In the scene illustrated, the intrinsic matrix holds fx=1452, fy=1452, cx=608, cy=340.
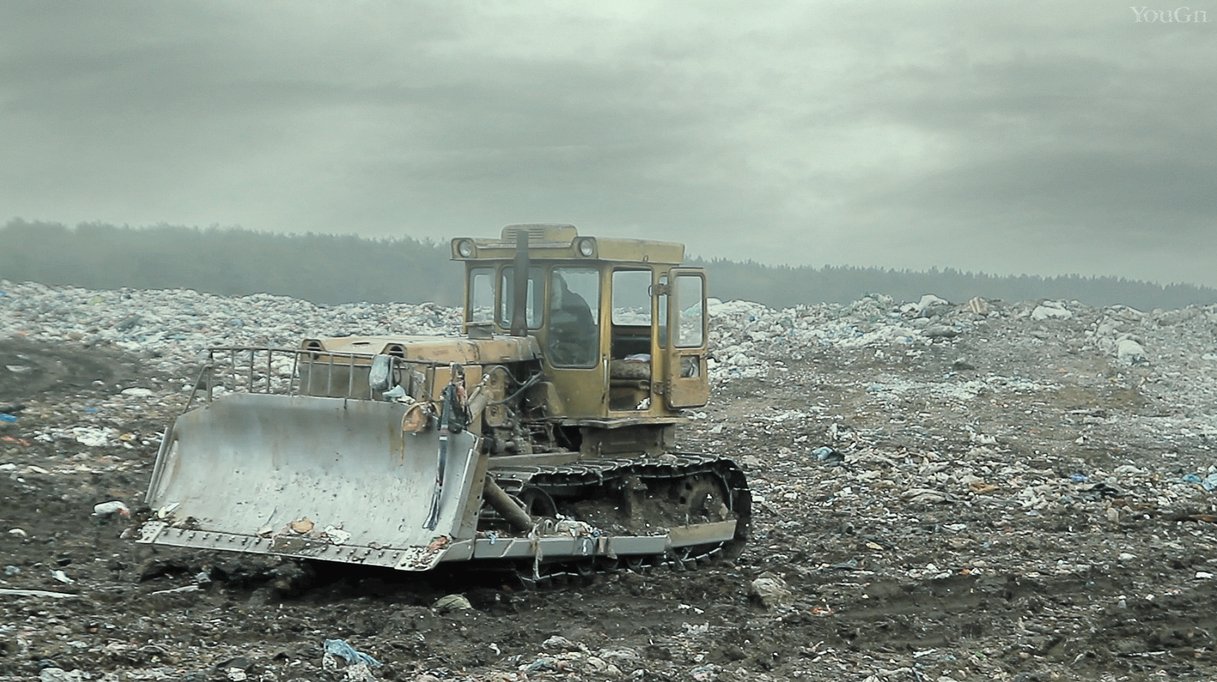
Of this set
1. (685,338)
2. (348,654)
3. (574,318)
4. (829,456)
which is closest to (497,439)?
(574,318)

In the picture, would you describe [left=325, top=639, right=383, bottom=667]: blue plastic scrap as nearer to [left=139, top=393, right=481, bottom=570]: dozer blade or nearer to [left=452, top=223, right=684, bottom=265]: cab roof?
[left=139, top=393, right=481, bottom=570]: dozer blade

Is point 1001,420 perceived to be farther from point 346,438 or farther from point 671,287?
point 346,438

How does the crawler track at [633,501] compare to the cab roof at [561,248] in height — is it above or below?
below

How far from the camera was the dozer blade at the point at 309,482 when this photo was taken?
713cm

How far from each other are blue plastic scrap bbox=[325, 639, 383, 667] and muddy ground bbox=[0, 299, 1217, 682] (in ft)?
0.26

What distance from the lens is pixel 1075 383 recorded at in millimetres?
20344

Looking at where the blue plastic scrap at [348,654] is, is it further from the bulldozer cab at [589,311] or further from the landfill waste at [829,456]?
the landfill waste at [829,456]

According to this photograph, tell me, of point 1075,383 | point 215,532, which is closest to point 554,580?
point 215,532

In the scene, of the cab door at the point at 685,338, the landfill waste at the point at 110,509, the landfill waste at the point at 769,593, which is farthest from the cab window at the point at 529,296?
the landfill waste at the point at 110,509

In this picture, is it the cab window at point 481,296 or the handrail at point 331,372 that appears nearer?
the handrail at point 331,372

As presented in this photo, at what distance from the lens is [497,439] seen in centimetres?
838

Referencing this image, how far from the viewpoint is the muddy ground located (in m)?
6.19

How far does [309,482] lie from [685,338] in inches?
109

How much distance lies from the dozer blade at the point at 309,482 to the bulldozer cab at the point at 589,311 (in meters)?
1.55
